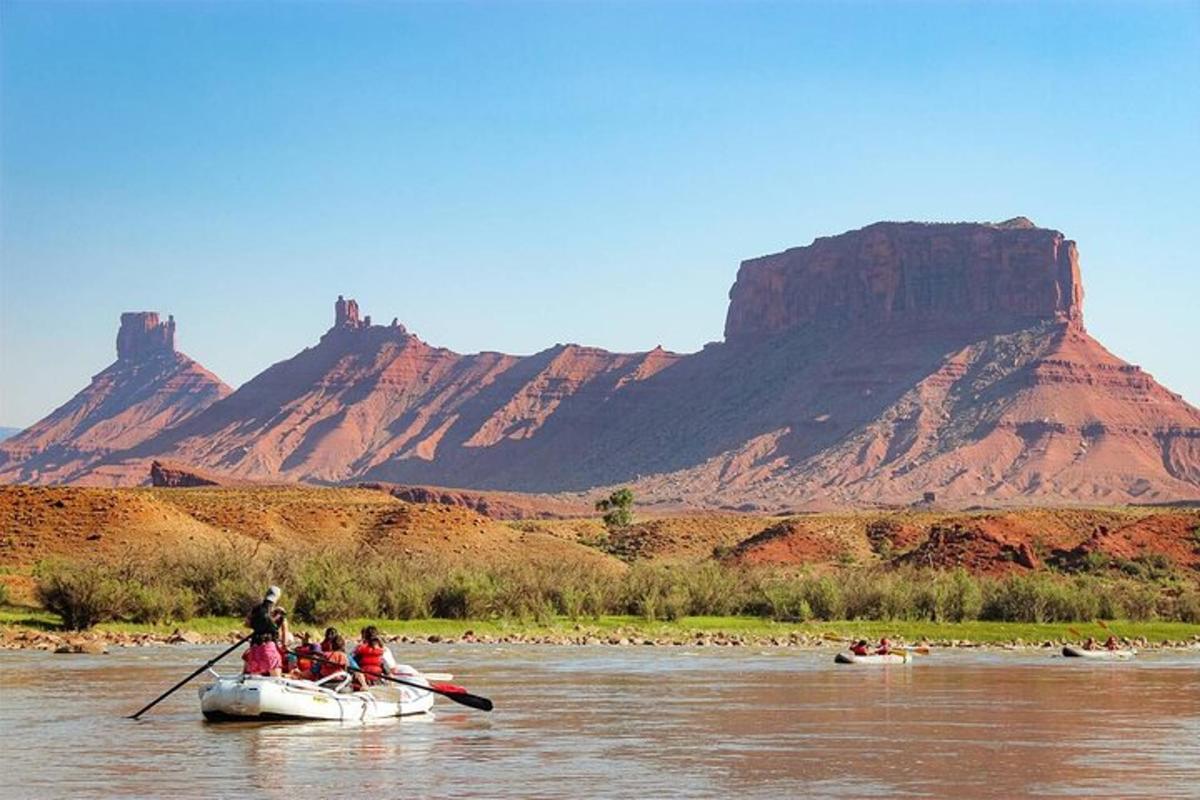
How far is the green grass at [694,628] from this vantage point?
4734 centimetres

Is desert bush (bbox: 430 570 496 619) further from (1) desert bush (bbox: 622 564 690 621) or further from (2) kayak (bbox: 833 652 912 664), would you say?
(2) kayak (bbox: 833 652 912 664)

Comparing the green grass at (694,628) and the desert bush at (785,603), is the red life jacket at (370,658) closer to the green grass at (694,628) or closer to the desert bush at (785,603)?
the green grass at (694,628)

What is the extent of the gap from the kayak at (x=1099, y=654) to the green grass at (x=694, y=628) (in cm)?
510

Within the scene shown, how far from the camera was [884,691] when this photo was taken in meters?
Answer: 34.8

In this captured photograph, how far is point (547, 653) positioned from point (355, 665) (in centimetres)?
1578

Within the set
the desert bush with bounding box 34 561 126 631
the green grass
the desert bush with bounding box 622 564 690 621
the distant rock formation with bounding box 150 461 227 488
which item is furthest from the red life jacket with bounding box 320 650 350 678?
the distant rock formation with bounding box 150 461 227 488

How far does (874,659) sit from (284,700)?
1789 cm

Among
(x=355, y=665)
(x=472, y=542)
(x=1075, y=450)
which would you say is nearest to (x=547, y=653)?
(x=355, y=665)

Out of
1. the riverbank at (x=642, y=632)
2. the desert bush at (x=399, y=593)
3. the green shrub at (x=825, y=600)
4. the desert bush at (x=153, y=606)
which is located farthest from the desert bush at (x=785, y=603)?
the desert bush at (x=153, y=606)

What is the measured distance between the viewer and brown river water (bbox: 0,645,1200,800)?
70.8ft

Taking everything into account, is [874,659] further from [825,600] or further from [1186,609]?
[1186,609]

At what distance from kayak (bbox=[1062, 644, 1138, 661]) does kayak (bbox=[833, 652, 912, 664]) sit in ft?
19.9

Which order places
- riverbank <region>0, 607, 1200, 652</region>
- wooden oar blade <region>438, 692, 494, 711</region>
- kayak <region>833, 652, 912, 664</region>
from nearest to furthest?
wooden oar blade <region>438, 692, 494, 711</region> → kayak <region>833, 652, 912, 664</region> → riverbank <region>0, 607, 1200, 652</region>

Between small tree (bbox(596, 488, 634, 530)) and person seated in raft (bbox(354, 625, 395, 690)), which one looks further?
small tree (bbox(596, 488, 634, 530))
